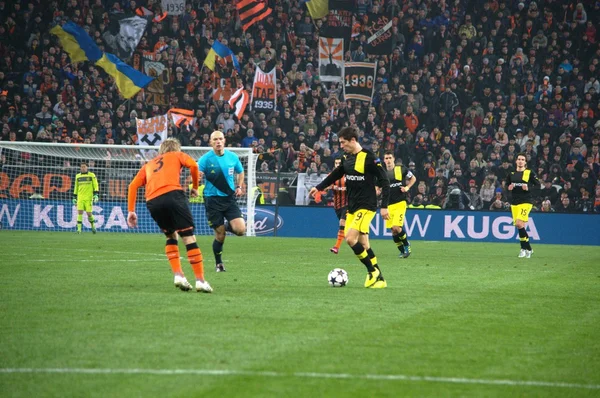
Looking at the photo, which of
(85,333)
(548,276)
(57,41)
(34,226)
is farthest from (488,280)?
(57,41)

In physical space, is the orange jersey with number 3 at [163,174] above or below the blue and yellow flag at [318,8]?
below

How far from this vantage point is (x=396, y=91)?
105ft

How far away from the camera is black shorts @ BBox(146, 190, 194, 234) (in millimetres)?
10875

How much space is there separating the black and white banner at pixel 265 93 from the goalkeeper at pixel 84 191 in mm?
7567

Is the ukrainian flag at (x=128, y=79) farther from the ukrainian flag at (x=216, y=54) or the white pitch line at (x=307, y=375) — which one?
the white pitch line at (x=307, y=375)

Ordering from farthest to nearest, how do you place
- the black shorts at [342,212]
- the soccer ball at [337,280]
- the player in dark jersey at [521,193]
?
1. the player in dark jersey at [521,193]
2. the black shorts at [342,212]
3. the soccer ball at [337,280]

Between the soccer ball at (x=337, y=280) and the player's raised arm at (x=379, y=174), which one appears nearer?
the soccer ball at (x=337, y=280)

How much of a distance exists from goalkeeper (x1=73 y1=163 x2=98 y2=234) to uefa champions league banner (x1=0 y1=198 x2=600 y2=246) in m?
1.49

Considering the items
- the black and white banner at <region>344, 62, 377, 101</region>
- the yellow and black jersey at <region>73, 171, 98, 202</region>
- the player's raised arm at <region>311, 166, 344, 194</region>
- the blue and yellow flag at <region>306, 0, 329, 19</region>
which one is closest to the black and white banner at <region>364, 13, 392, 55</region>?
the black and white banner at <region>344, 62, 377, 101</region>

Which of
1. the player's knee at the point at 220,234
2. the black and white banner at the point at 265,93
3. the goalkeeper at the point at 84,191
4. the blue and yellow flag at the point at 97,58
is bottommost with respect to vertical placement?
the goalkeeper at the point at 84,191

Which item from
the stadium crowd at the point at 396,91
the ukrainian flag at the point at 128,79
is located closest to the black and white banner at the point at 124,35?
the stadium crowd at the point at 396,91

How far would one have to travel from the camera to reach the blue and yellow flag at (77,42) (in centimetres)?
3362

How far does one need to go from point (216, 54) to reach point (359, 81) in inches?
212

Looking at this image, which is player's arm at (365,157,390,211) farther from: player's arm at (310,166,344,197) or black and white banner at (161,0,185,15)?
black and white banner at (161,0,185,15)
